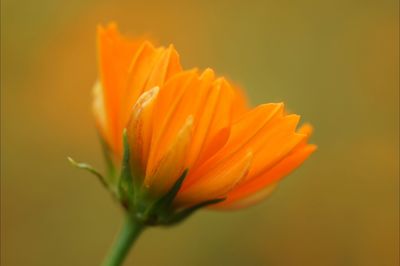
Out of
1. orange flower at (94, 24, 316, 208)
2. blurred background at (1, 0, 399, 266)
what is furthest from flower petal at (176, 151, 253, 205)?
blurred background at (1, 0, 399, 266)

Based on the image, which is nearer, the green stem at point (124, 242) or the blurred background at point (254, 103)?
the green stem at point (124, 242)

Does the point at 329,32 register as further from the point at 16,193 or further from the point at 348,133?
the point at 16,193

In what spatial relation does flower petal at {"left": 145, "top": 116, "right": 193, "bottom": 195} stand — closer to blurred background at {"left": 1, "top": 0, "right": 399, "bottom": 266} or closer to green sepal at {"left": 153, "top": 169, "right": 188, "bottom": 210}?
green sepal at {"left": 153, "top": 169, "right": 188, "bottom": 210}

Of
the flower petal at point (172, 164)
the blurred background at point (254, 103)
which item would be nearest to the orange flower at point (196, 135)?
the flower petal at point (172, 164)

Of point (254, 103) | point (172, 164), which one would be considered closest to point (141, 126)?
point (172, 164)

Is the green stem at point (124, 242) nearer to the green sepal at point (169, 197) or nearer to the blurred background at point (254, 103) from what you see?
the green sepal at point (169, 197)
